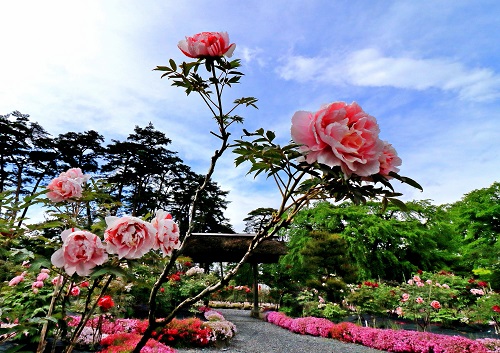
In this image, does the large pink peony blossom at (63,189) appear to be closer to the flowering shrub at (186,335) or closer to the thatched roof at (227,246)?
the flowering shrub at (186,335)

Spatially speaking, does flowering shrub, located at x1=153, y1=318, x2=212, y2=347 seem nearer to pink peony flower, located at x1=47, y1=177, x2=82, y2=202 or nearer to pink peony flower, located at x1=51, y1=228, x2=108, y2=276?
pink peony flower, located at x1=47, y1=177, x2=82, y2=202

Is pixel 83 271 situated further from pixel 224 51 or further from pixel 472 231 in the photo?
pixel 472 231

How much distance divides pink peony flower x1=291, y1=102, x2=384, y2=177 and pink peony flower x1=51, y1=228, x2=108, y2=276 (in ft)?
2.28

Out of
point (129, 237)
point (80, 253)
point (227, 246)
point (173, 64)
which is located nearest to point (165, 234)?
point (129, 237)

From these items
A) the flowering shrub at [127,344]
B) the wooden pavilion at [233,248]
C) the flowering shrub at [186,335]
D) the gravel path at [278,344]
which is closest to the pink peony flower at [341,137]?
the flowering shrub at [127,344]

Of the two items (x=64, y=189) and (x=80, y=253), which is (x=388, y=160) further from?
(x=64, y=189)

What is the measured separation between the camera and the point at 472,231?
14914 millimetres

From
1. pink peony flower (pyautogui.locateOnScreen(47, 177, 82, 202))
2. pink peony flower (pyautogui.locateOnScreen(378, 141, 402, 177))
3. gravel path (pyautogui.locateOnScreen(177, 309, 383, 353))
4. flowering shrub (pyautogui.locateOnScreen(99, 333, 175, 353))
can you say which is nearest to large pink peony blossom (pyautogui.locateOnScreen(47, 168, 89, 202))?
pink peony flower (pyautogui.locateOnScreen(47, 177, 82, 202))

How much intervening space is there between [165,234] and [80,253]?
26cm

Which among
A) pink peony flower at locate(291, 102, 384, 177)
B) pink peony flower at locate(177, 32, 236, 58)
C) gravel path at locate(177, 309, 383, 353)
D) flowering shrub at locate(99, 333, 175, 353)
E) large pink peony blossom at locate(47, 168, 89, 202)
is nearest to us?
pink peony flower at locate(291, 102, 384, 177)

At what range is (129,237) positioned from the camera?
102cm

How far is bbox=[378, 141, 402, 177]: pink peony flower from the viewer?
0.90 metres

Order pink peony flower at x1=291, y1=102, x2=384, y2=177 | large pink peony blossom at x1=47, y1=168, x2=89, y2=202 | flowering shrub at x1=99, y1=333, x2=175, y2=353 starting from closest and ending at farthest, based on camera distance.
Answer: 1. pink peony flower at x1=291, y1=102, x2=384, y2=177
2. large pink peony blossom at x1=47, y1=168, x2=89, y2=202
3. flowering shrub at x1=99, y1=333, x2=175, y2=353

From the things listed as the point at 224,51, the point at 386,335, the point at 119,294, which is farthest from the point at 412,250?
the point at 224,51
